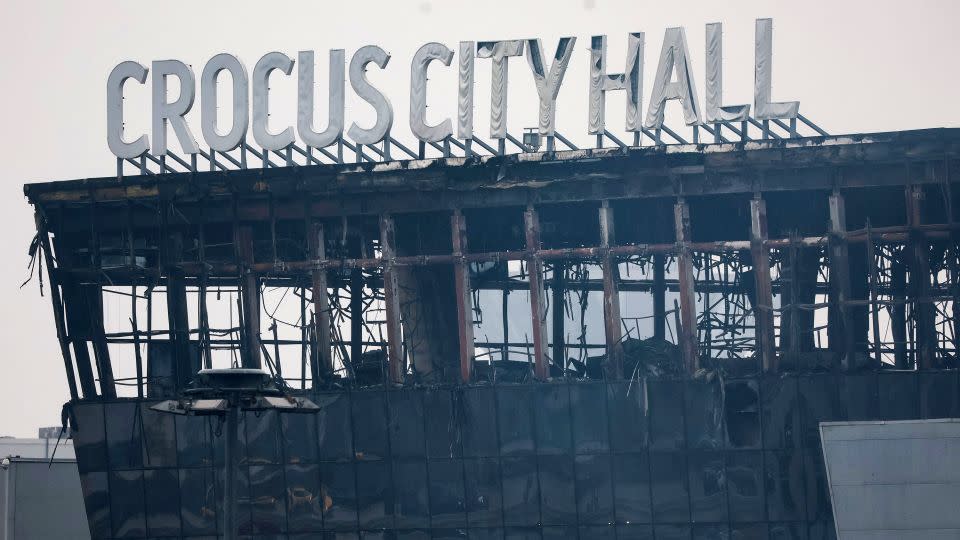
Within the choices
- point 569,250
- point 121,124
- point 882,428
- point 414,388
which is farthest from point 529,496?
point 121,124

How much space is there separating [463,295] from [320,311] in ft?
16.0

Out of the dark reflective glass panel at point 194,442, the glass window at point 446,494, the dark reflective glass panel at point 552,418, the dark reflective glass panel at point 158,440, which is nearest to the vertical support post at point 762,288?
the dark reflective glass panel at point 552,418

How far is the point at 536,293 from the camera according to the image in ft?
157

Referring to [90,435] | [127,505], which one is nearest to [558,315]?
[127,505]

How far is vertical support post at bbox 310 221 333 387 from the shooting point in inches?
1930

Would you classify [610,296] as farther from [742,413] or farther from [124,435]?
[124,435]

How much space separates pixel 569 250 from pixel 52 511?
85.8ft

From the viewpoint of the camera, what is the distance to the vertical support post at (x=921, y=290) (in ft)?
149

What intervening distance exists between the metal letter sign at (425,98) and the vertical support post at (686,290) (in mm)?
2751

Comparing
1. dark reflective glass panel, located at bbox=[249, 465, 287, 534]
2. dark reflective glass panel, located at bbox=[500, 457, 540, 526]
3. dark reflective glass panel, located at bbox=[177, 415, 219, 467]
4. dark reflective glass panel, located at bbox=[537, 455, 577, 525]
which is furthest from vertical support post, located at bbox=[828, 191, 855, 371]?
dark reflective glass panel, located at bbox=[177, 415, 219, 467]

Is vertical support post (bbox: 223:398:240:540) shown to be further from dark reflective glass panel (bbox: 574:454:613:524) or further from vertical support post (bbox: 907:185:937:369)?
vertical support post (bbox: 907:185:937:369)

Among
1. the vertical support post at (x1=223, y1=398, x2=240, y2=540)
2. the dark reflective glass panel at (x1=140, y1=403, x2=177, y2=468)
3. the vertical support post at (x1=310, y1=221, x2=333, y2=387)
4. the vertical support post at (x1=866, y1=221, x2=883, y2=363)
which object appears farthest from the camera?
the dark reflective glass panel at (x1=140, y1=403, x2=177, y2=468)

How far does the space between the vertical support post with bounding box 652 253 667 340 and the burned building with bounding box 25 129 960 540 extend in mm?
109

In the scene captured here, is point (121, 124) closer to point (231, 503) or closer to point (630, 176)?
point (630, 176)
